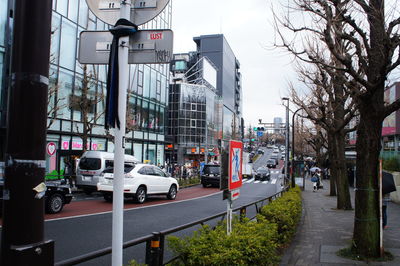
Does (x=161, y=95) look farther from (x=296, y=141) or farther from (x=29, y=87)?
(x=29, y=87)

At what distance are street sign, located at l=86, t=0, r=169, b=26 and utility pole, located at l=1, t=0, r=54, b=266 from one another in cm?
112

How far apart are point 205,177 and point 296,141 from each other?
42554 mm

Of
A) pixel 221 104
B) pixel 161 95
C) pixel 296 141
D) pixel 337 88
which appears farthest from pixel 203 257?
pixel 221 104

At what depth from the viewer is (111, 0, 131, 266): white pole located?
293 centimetres

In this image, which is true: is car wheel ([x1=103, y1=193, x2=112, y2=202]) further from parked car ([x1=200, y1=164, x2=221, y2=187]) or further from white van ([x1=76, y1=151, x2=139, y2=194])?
parked car ([x1=200, y1=164, x2=221, y2=187])

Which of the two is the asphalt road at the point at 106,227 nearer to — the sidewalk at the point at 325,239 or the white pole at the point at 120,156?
the sidewalk at the point at 325,239

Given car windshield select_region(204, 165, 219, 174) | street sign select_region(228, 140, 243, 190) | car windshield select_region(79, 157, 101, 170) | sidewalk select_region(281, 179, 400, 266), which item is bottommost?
sidewalk select_region(281, 179, 400, 266)

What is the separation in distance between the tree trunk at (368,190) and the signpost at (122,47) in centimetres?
568

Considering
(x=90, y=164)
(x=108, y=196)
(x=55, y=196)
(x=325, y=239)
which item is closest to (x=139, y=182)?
(x=108, y=196)

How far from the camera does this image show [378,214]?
24.1ft

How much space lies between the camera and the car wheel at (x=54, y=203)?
11828 mm

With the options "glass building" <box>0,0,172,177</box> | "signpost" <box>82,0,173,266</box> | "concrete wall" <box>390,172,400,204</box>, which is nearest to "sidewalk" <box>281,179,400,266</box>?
"signpost" <box>82,0,173,266</box>

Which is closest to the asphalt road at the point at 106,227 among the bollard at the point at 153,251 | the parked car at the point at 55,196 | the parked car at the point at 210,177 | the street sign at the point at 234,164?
the parked car at the point at 55,196

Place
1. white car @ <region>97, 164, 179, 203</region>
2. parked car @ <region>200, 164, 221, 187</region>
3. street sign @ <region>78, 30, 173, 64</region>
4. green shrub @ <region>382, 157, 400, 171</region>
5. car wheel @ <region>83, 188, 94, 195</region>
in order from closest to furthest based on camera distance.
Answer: street sign @ <region>78, 30, 173, 64</region> → white car @ <region>97, 164, 179, 203</region> → car wheel @ <region>83, 188, 94, 195</region> → green shrub @ <region>382, 157, 400, 171</region> → parked car @ <region>200, 164, 221, 187</region>
